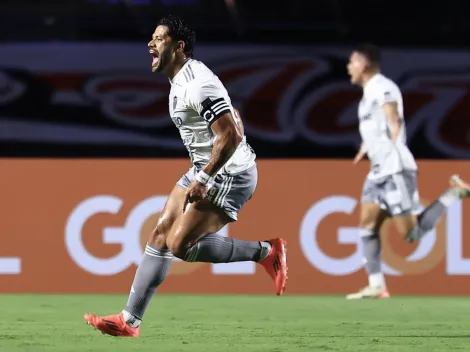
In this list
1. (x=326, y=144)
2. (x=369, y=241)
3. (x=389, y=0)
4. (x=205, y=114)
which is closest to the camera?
(x=205, y=114)

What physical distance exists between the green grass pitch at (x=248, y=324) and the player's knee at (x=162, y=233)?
474 millimetres

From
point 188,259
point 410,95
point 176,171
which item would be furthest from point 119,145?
point 188,259

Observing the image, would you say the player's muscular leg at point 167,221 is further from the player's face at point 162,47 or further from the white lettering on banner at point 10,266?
the white lettering on banner at point 10,266

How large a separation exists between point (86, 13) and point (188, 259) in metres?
Answer: 7.82

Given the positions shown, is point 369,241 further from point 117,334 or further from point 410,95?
point 410,95

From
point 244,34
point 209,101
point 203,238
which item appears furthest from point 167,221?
point 244,34

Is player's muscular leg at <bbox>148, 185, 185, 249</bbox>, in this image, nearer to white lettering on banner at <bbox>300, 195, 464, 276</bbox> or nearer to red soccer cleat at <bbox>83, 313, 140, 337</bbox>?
red soccer cleat at <bbox>83, 313, 140, 337</bbox>

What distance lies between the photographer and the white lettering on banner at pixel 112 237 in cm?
920

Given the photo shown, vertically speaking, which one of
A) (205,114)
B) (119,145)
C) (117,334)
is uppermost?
(119,145)

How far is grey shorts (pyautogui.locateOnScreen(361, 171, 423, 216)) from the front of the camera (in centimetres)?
882

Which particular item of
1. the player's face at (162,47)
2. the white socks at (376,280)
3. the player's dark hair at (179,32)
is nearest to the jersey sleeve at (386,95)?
the white socks at (376,280)

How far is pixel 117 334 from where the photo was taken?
6.12 m

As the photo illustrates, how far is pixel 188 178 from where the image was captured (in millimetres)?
6277

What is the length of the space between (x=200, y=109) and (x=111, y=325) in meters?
1.15
